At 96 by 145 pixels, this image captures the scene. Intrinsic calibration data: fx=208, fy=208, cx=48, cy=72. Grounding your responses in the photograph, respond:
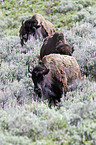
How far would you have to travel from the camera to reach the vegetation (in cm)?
362

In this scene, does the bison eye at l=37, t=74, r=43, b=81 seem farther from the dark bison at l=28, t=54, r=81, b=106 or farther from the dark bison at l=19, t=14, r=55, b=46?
the dark bison at l=19, t=14, r=55, b=46

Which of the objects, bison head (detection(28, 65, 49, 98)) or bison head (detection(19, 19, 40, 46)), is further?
bison head (detection(19, 19, 40, 46))

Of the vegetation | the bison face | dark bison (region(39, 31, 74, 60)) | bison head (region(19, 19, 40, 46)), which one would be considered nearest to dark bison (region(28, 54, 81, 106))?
the bison face

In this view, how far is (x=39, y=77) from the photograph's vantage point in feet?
17.5

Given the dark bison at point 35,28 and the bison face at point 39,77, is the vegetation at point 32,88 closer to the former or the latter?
the bison face at point 39,77

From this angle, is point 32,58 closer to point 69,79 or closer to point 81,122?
point 69,79

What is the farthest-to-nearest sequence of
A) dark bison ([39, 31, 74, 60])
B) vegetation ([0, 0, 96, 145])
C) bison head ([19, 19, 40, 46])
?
bison head ([19, 19, 40, 46]), dark bison ([39, 31, 74, 60]), vegetation ([0, 0, 96, 145])

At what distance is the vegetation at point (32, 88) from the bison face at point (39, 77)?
28 cm

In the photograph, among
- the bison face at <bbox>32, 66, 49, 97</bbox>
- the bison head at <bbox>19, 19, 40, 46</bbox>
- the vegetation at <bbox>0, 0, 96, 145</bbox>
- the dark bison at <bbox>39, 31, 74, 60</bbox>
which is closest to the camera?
the vegetation at <bbox>0, 0, 96, 145</bbox>

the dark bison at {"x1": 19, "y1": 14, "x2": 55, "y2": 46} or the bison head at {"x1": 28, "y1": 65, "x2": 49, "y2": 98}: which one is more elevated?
the dark bison at {"x1": 19, "y1": 14, "x2": 55, "y2": 46}

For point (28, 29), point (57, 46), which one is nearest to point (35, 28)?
point (28, 29)

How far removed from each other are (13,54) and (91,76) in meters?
3.67

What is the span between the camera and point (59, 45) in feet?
24.3

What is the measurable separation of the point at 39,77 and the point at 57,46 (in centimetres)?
240
